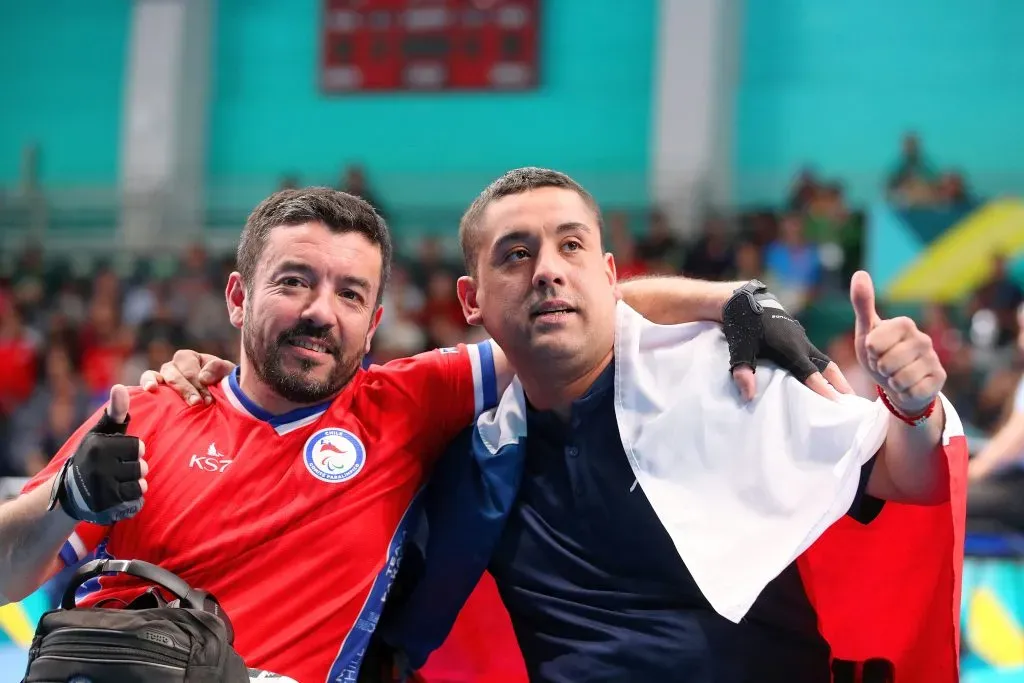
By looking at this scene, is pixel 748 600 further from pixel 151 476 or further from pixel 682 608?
pixel 151 476

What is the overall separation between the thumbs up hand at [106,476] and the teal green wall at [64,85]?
12.4 metres

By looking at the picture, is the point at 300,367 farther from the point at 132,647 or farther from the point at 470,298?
the point at 132,647

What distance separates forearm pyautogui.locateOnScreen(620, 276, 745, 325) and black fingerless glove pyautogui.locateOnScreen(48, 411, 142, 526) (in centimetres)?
126

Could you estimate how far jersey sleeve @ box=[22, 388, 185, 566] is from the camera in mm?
2627

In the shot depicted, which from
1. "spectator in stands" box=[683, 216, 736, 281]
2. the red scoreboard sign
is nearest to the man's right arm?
"spectator in stands" box=[683, 216, 736, 281]

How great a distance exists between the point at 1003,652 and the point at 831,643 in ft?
8.89

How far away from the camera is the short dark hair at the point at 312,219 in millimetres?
2811

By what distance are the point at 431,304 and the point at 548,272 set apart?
7686 millimetres

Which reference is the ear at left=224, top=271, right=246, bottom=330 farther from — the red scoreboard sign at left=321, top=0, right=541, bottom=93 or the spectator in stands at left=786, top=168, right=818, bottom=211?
the red scoreboard sign at left=321, top=0, right=541, bottom=93

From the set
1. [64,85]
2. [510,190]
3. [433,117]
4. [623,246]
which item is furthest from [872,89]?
[510,190]

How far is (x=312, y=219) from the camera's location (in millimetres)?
2809

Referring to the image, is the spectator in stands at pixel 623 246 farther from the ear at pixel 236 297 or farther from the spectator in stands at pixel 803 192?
the ear at pixel 236 297

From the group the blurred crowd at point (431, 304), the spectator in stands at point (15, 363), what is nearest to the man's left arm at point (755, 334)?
the blurred crowd at point (431, 304)

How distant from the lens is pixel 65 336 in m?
10.2
